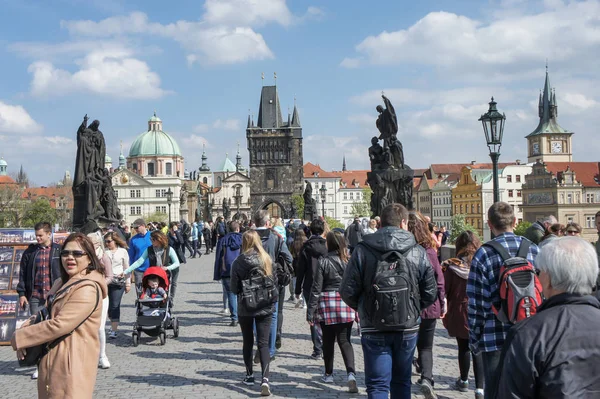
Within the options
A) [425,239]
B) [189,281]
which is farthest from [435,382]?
[189,281]

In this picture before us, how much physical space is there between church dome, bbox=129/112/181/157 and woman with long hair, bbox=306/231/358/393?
120913 millimetres

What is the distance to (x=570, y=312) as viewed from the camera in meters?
2.55

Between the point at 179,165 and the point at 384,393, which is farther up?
the point at 179,165

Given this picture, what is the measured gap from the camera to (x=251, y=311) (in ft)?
23.2

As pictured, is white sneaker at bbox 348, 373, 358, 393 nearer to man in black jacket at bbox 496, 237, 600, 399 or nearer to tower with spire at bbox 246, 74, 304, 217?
man in black jacket at bbox 496, 237, 600, 399

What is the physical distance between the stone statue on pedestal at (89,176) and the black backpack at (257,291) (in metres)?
7.49

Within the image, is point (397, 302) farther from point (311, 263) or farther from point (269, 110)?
point (269, 110)

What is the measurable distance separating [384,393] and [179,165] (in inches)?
4935

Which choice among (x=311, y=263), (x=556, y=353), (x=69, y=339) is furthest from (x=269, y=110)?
(x=556, y=353)

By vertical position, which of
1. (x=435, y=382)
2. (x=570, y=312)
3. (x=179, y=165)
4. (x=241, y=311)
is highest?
(x=179, y=165)

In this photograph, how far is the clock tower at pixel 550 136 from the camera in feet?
403

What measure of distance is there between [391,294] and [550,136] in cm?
12717

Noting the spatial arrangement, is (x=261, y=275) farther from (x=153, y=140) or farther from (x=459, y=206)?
(x=153, y=140)

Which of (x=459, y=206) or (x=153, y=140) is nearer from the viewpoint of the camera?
(x=459, y=206)
